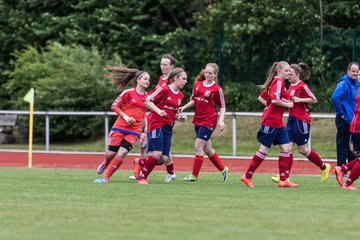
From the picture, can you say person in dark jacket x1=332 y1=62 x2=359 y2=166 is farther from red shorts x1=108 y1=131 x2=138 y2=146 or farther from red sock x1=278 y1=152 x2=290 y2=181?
red shorts x1=108 y1=131 x2=138 y2=146

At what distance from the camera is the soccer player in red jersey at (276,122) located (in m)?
14.4

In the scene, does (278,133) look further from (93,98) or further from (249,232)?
(93,98)

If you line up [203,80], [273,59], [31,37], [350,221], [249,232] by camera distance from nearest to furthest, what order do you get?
1. [249,232]
2. [350,221]
3. [203,80]
4. [273,59]
5. [31,37]

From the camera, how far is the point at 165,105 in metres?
15.2

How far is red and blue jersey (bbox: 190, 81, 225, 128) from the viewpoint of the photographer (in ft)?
51.3

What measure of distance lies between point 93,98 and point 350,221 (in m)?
21.6

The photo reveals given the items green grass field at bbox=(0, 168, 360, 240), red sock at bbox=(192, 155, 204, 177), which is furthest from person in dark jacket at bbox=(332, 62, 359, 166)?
red sock at bbox=(192, 155, 204, 177)

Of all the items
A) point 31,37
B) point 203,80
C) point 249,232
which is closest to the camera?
point 249,232

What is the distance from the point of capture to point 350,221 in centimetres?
984

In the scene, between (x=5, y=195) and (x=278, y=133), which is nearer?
(x=5, y=195)

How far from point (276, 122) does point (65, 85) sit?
1732cm

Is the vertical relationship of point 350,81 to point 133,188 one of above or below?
above

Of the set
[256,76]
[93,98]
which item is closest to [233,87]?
[256,76]

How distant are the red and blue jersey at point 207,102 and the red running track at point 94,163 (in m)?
4.60
